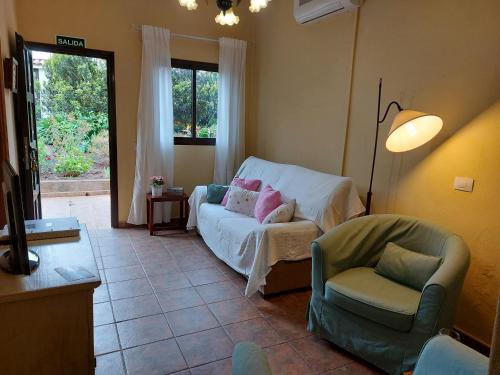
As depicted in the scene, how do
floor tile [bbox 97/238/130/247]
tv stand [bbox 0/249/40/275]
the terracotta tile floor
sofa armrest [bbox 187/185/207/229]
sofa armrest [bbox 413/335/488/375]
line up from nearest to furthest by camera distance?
sofa armrest [bbox 413/335/488/375], tv stand [bbox 0/249/40/275], the terracotta tile floor, floor tile [bbox 97/238/130/247], sofa armrest [bbox 187/185/207/229]

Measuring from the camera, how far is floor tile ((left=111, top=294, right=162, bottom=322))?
253 cm

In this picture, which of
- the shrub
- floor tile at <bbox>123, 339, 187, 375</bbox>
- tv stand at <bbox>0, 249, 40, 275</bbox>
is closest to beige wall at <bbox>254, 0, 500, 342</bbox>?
floor tile at <bbox>123, 339, 187, 375</bbox>

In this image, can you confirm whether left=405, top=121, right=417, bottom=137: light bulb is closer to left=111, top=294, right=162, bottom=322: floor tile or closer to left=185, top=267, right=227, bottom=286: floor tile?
left=185, top=267, right=227, bottom=286: floor tile

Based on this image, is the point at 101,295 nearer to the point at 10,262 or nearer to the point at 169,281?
the point at 169,281

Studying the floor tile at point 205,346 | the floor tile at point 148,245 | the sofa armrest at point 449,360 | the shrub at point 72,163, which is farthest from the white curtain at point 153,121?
the sofa armrest at point 449,360

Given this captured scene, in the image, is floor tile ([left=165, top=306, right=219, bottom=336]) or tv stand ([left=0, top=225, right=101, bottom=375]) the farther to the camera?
floor tile ([left=165, top=306, right=219, bottom=336])

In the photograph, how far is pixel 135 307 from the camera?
264 cm

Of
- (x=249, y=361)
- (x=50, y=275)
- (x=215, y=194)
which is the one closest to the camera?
(x=249, y=361)

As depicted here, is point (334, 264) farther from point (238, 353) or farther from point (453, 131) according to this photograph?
point (238, 353)

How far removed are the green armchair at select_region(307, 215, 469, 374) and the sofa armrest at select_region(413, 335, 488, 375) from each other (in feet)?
1.59

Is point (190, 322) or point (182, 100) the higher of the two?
point (182, 100)

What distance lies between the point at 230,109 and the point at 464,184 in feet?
10.2

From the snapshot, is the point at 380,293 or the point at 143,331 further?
the point at 143,331

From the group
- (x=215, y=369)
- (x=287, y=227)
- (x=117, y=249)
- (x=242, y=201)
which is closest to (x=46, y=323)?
(x=215, y=369)
